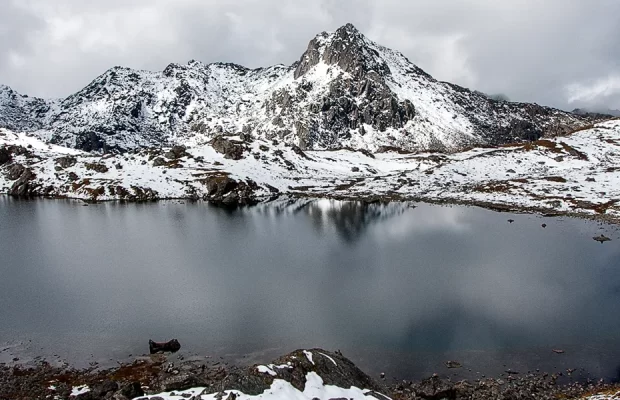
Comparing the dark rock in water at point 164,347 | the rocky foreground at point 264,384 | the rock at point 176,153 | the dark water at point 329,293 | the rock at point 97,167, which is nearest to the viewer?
the rocky foreground at point 264,384

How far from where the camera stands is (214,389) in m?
19.8

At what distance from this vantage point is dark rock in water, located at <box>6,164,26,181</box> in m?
143

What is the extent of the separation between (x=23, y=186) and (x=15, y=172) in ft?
43.5

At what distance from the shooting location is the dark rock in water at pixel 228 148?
525 ft

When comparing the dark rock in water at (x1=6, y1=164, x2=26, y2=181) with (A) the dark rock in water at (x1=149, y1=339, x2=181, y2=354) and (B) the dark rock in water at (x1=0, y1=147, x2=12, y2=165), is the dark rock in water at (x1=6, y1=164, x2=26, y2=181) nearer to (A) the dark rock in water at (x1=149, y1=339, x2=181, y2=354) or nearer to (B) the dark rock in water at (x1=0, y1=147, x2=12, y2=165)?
(B) the dark rock in water at (x1=0, y1=147, x2=12, y2=165)

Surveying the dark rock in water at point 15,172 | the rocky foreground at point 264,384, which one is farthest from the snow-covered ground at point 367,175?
the rocky foreground at point 264,384

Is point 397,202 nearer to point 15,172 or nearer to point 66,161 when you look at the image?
point 66,161

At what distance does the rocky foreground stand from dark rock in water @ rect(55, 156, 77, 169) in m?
134

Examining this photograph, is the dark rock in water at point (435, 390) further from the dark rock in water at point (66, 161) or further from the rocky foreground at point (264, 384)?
the dark rock in water at point (66, 161)

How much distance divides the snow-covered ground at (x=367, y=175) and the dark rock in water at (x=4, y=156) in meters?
4.16

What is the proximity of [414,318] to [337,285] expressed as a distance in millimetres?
11649

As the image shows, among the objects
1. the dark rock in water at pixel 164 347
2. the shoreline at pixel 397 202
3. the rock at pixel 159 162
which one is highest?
the rock at pixel 159 162

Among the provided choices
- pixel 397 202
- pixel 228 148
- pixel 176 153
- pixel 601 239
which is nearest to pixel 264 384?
pixel 601 239

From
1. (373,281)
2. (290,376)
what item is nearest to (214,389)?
(290,376)
